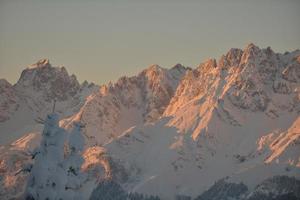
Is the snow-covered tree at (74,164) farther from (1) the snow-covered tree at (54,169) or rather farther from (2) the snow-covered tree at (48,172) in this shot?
(2) the snow-covered tree at (48,172)

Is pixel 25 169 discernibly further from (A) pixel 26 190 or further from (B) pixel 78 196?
(B) pixel 78 196

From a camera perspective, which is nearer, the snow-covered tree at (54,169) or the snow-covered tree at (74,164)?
the snow-covered tree at (54,169)

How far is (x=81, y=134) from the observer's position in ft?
255

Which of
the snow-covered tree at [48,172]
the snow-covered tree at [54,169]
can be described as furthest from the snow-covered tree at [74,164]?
the snow-covered tree at [48,172]

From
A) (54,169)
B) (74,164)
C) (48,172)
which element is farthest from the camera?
Answer: (74,164)

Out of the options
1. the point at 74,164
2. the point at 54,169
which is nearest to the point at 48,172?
the point at 54,169

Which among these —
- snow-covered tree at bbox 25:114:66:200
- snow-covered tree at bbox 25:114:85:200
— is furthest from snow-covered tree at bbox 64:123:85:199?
snow-covered tree at bbox 25:114:66:200

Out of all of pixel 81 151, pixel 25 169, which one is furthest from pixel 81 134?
pixel 25 169

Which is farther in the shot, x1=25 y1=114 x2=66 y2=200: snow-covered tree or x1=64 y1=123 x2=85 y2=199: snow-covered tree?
x1=64 y1=123 x2=85 y2=199: snow-covered tree

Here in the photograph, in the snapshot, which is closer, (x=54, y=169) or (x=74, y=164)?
(x=54, y=169)

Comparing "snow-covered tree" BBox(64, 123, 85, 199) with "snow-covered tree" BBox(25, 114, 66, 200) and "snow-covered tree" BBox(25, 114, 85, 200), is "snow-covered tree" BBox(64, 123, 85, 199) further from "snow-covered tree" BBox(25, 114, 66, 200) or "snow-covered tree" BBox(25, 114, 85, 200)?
"snow-covered tree" BBox(25, 114, 66, 200)

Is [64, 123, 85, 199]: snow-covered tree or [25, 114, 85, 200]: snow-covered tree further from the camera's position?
[64, 123, 85, 199]: snow-covered tree

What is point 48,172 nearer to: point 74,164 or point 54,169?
point 54,169

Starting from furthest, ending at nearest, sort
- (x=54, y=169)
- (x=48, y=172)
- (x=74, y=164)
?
1. (x=74, y=164)
2. (x=54, y=169)
3. (x=48, y=172)
